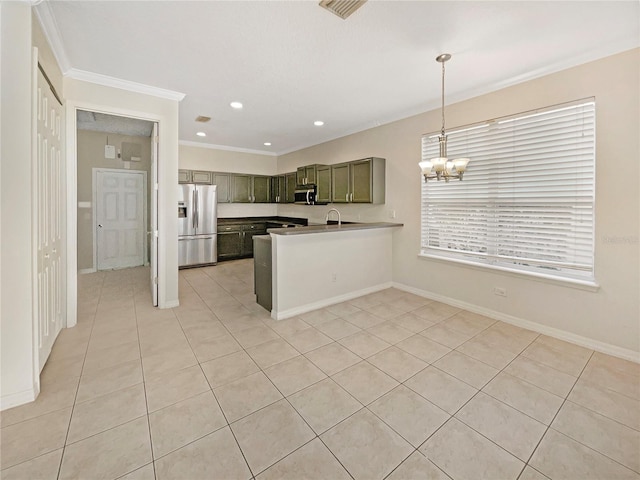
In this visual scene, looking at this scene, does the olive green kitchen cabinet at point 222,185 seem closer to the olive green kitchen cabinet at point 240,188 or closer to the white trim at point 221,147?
the olive green kitchen cabinet at point 240,188

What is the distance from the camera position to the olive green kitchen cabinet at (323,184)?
5598mm

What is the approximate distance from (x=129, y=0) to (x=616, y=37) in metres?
3.90

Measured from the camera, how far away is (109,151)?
5.77m

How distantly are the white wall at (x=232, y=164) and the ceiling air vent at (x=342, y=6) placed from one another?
5.37m

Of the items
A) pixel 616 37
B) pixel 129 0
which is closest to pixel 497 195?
pixel 616 37

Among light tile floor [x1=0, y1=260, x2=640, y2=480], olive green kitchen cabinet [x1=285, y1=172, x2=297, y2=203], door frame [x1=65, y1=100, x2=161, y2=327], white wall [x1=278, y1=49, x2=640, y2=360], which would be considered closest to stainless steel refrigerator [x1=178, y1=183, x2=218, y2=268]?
olive green kitchen cabinet [x1=285, y1=172, x2=297, y2=203]

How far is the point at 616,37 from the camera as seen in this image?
248cm

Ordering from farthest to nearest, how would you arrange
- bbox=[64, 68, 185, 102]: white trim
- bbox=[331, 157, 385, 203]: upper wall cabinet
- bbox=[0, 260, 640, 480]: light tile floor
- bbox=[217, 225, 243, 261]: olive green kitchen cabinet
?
bbox=[217, 225, 243, 261]: olive green kitchen cabinet → bbox=[331, 157, 385, 203]: upper wall cabinet → bbox=[64, 68, 185, 102]: white trim → bbox=[0, 260, 640, 480]: light tile floor

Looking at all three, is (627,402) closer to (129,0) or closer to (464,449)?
(464,449)

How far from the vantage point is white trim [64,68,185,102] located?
3.10 m

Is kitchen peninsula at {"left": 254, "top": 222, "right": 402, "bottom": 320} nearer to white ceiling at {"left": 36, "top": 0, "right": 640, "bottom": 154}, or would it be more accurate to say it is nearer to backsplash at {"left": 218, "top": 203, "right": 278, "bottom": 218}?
white ceiling at {"left": 36, "top": 0, "right": 640, "bottom": 154}

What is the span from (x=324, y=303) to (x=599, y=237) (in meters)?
2.98

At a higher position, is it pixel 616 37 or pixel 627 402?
pixel 616 37

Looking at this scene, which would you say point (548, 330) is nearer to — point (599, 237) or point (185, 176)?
point (599, 237)
